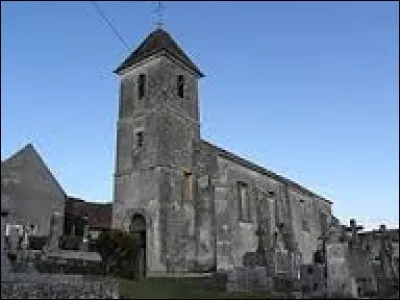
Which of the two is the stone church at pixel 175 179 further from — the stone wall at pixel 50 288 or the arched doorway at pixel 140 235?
the stone wall at pixel 50 288

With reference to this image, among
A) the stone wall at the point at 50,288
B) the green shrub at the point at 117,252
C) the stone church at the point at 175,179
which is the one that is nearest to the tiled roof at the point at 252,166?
the stone church at the point at 175,179

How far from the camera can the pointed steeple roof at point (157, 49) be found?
3167cm

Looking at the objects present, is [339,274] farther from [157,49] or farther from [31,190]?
[31,190]

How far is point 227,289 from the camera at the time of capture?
19.3m

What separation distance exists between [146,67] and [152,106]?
2804 mm

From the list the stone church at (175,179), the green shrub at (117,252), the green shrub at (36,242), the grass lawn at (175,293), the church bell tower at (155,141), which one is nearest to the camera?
the grass lawn at (175,293)

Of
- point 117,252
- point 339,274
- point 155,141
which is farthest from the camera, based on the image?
point 155,141

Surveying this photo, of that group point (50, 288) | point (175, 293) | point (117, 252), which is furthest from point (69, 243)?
point (50, 288)

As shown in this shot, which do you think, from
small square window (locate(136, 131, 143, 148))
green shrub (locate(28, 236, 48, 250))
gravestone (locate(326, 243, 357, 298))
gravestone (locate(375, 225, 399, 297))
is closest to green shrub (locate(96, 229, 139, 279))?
green shrub (locate(28, 236, 48, 250))

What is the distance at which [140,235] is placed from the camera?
28.5 m

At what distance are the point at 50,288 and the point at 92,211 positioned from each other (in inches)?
930

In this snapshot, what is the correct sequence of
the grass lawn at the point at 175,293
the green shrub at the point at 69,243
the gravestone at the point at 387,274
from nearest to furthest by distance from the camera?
the grass lawn at the point at 175,293 < the gravestone at the point at 387,274 < the green shrub at the point at 69,243

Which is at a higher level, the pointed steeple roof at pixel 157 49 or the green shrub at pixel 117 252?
the pointed steeple roof at pixel 157 49

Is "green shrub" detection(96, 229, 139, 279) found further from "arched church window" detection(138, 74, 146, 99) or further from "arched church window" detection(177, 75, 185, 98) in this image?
"arched church window" detection(177, 75, 185, 98)
